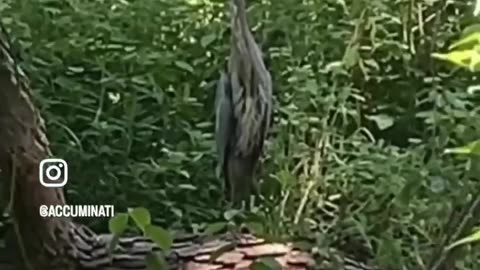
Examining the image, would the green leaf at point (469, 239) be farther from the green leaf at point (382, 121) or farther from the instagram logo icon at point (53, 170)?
the instagram logo icon at point (53, 170)

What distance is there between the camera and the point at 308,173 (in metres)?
0.88

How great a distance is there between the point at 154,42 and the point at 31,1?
0.12 meters

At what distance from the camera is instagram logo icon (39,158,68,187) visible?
866 mm

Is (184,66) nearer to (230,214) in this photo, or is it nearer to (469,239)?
(230,214)

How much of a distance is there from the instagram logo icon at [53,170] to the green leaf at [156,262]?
0.36ft

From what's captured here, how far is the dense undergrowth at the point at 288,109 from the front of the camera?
88 cm

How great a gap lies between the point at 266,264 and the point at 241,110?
15 centimetres

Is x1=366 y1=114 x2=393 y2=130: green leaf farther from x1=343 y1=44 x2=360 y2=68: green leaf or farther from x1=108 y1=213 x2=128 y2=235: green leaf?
x1=108 y1=213 x2=128 y2=235: green leaf

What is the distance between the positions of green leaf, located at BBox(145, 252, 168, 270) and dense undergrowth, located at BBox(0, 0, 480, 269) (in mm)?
51

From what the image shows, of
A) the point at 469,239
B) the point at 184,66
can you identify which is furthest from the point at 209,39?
the point at 469,239

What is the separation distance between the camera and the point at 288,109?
888 mm

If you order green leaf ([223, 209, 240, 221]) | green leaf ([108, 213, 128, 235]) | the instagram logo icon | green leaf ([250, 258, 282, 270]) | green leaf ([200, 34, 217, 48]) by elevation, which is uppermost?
green leaf ([200, 34, 217, 48])

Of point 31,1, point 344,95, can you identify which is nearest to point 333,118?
point 344,95

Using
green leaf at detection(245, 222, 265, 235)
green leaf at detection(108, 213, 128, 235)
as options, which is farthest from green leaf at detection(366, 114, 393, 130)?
green leaf at detection(108, 213, 128, 235)
